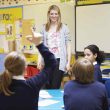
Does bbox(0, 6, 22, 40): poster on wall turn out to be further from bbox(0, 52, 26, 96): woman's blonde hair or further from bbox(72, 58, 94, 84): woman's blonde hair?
bbox(0, 52, 26, 96): woman's blonde hair

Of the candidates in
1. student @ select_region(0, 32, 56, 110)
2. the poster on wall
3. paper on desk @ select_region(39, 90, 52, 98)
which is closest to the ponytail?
student @ select_region(0, 32, 56, 110)

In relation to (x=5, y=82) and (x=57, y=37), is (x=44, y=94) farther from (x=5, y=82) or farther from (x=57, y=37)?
(x=5, y=82)

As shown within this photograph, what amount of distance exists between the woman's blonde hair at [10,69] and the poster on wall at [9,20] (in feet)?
15.3

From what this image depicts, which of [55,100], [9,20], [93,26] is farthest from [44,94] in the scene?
[9,20]

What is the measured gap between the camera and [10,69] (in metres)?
1.77

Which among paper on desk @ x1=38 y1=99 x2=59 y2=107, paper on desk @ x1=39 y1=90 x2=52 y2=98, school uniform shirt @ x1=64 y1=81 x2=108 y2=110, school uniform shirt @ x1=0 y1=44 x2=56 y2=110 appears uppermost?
school uniform shirt @ x1=0 y1=44 x2=56 y2=110

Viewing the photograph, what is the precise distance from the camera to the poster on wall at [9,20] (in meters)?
6.40

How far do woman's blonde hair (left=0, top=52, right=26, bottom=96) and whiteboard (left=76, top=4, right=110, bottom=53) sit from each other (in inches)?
142

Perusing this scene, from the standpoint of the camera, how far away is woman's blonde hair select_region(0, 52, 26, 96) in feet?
5.76

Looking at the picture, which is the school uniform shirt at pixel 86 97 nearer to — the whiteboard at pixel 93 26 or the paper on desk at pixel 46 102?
the paper on desk at pixel 46 102

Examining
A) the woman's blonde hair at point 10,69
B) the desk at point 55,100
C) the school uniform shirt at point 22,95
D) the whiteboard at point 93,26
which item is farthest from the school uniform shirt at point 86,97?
the whiteboard at point 93,26

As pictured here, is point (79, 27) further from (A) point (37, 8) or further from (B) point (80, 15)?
(A) point (37, 8)

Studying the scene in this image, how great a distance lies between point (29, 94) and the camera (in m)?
1.79

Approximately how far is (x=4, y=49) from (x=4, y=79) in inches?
196
